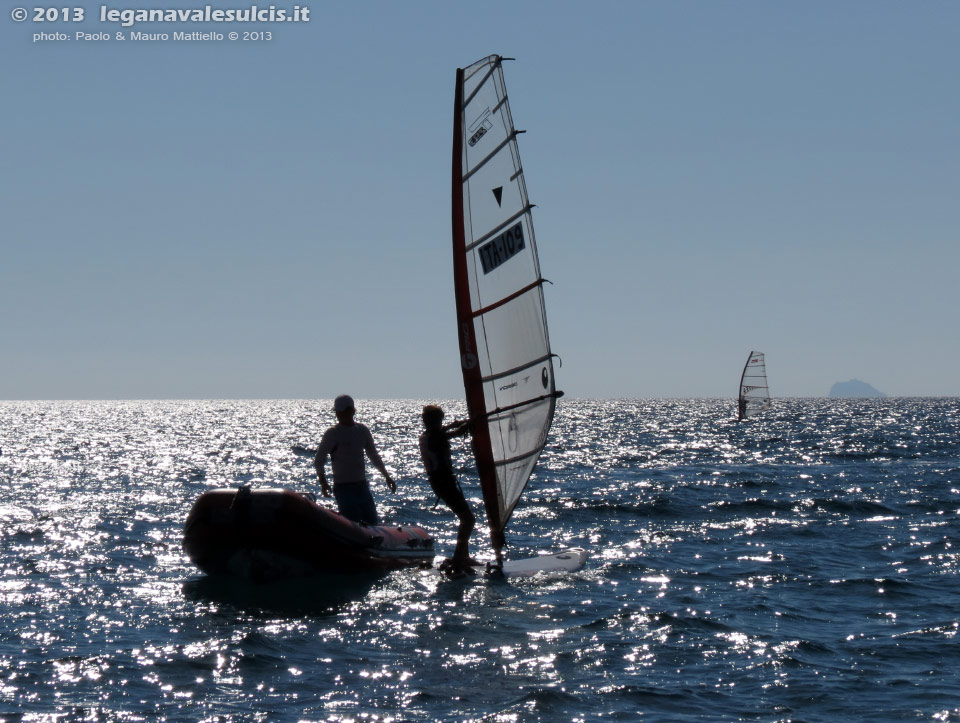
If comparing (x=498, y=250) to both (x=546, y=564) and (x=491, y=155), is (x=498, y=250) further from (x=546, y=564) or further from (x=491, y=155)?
(x=546, y=564)

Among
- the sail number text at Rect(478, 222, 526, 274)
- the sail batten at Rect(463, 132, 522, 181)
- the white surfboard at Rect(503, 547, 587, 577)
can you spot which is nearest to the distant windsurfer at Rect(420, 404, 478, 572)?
the white surfboard at Rect(503, 547, 587, 577)

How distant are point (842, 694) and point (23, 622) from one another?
305 inches

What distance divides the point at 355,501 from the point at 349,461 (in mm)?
619

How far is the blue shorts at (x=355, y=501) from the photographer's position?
1238 cm

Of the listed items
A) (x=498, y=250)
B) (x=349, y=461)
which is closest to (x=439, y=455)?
(x=349, y=461)

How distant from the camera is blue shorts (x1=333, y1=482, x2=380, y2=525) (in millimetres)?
12375

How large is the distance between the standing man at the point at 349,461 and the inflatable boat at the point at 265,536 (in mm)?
643

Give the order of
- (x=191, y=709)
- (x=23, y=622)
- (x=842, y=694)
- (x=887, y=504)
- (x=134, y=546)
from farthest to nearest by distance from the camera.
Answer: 1. (x=887, y=504)
2. (x=134, y=546)
3. (x=23, y=622)
4. (x=842, y=694)
5. (x=191, y=709)

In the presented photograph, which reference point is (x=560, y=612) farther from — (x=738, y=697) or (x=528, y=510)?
(x=528, y=510)

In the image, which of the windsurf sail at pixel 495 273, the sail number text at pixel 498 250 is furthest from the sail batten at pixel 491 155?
the sail number text at pixel 498 250

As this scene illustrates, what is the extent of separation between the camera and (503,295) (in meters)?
11.2

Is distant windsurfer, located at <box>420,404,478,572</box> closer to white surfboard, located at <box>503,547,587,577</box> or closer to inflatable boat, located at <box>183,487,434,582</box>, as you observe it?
inflatable boat, located at <box>183,487,434,582</box>

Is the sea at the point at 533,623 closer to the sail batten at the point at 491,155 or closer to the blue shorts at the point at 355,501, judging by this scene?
the blue shorts at the point at 355,501

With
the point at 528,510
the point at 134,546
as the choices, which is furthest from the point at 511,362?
the point at 528,510
